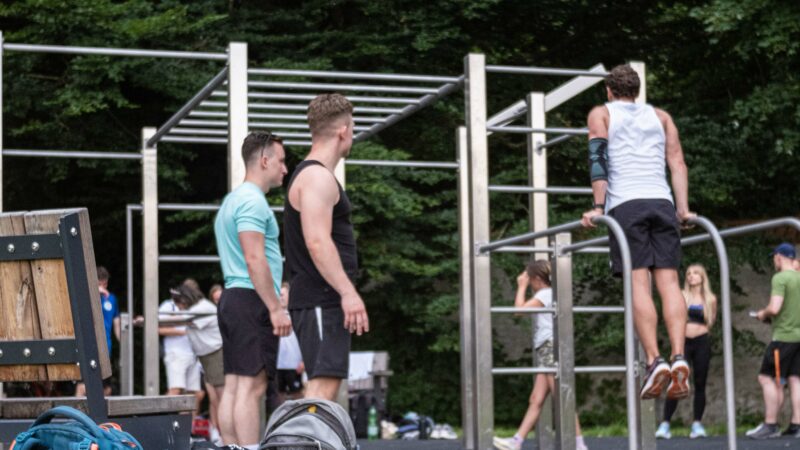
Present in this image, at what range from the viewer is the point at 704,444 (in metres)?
10.5

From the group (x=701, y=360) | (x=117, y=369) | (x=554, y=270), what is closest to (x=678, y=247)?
(x=554, y=270)

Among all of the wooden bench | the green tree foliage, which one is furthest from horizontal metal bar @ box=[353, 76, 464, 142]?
the green tree foliage

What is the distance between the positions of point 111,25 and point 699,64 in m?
8.40

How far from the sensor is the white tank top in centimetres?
646

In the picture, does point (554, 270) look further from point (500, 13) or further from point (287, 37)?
point (500, 13)

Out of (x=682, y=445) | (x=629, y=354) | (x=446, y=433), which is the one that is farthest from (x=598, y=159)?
(x=446, y=433)

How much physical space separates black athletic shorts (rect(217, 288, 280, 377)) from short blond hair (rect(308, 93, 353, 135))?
125cm

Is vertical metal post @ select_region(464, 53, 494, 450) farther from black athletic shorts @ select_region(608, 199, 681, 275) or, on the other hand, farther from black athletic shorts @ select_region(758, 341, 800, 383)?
black athletic shorts @ select_region(758, 341, 800, 383)

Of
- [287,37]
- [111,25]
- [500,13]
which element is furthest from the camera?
[500,13]

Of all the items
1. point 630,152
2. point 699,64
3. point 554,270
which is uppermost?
point 699,64

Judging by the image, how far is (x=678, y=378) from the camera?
6035mm

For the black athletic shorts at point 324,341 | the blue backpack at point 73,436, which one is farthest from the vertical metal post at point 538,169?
the blue backpack at point 73,436

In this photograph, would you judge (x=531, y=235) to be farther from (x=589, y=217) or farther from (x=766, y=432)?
(x=766, y=432)

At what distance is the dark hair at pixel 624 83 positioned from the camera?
6.70 metres
